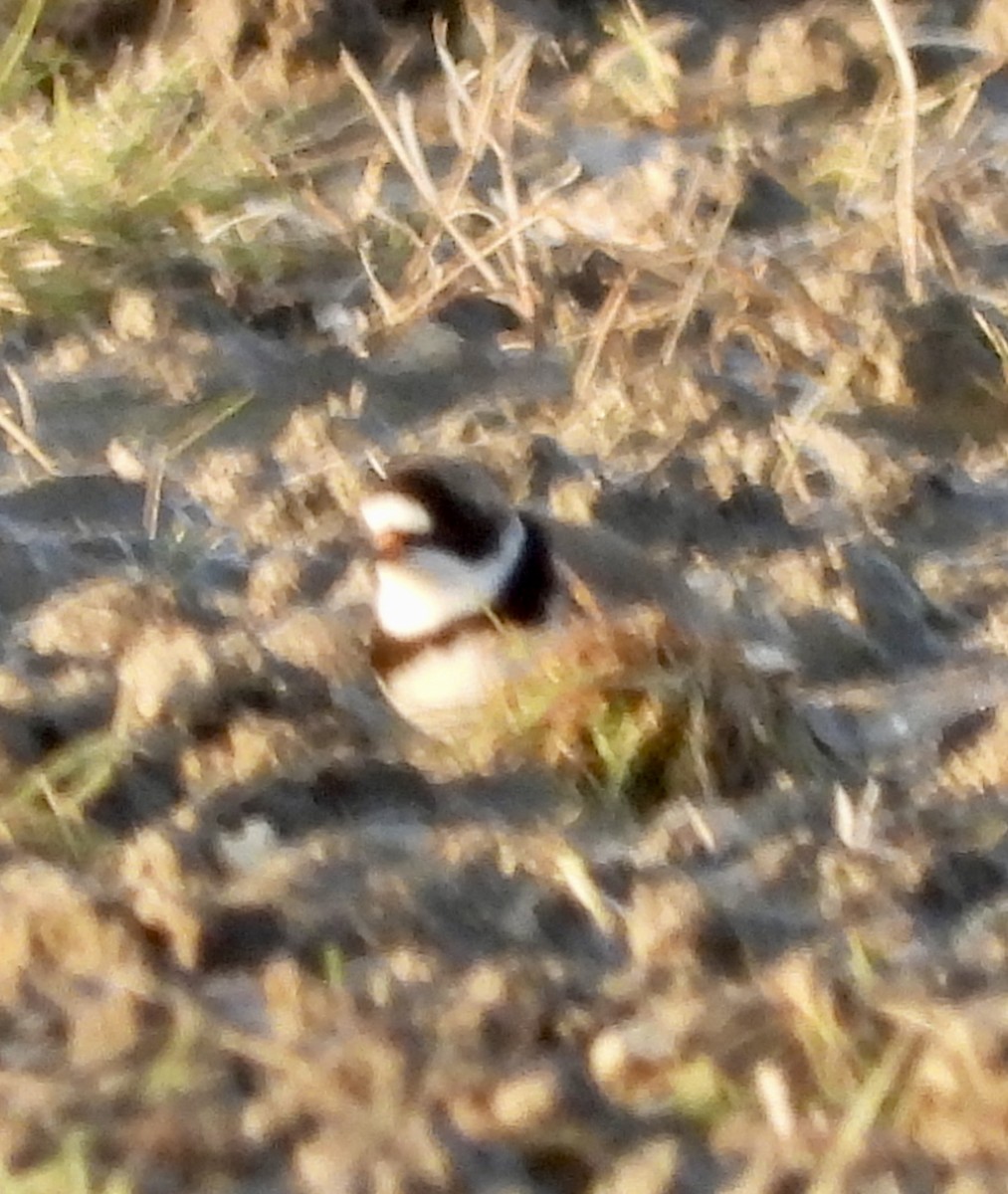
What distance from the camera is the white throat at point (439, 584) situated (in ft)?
8.44

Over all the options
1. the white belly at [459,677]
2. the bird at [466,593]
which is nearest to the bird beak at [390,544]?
the bird at [466,593]

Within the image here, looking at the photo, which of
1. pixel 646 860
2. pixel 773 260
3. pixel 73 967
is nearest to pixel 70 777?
pixel 73 967

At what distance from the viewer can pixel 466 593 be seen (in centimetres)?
257

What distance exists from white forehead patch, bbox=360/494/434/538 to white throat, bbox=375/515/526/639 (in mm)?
32

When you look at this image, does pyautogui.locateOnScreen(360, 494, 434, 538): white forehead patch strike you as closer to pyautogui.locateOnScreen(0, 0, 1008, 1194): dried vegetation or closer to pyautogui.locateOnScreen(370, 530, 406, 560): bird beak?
pyautogui.locateOnScreen(370, 530, 406, 560): bird beak

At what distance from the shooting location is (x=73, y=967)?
2145 mm

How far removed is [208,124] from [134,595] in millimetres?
1180

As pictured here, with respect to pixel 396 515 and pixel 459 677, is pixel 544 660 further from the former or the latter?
pixel 396 515

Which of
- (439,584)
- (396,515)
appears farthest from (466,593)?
(396,515)

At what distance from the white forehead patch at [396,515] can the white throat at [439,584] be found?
0.03m

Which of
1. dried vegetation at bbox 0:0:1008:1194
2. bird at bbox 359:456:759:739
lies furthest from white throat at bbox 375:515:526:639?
dried vegetation at bbox 0:0:1008:1194

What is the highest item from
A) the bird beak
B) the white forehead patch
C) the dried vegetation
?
the white forehead patch

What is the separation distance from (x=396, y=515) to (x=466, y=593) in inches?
5.5

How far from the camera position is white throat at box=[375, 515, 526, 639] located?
2.57 meters
